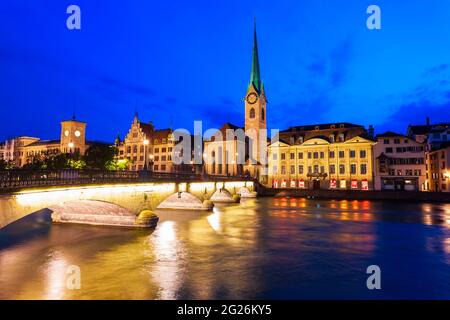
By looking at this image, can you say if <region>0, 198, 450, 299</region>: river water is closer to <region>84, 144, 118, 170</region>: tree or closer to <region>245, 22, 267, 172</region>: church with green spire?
<region>84, 144, 118, 170</region>: tree

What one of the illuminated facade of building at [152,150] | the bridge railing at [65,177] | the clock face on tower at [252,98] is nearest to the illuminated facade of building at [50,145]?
the illuminated facade of building at [152,150]

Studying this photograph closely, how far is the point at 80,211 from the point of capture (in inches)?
1401

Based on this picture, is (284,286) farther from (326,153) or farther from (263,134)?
(263,134)

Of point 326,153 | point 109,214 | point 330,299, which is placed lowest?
point 330,299

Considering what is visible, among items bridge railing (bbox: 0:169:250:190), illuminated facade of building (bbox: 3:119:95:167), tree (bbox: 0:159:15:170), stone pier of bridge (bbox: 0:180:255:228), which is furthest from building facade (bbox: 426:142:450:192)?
tree (bbox: 0:159:15:170)

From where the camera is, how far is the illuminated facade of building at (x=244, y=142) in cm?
10806

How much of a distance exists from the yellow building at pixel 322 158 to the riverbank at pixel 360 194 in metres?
6.69

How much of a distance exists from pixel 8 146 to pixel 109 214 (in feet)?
494

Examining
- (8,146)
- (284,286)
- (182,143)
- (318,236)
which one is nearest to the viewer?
(284,286)

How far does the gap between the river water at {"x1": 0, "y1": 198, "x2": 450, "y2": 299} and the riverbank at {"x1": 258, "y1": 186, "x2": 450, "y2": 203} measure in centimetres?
3657

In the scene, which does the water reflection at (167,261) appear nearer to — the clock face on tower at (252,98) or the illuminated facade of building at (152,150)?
the illuminated facade of building at (152,150)

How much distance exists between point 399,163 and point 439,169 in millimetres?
8829

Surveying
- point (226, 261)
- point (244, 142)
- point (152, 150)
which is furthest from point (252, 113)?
point (226, 261)
